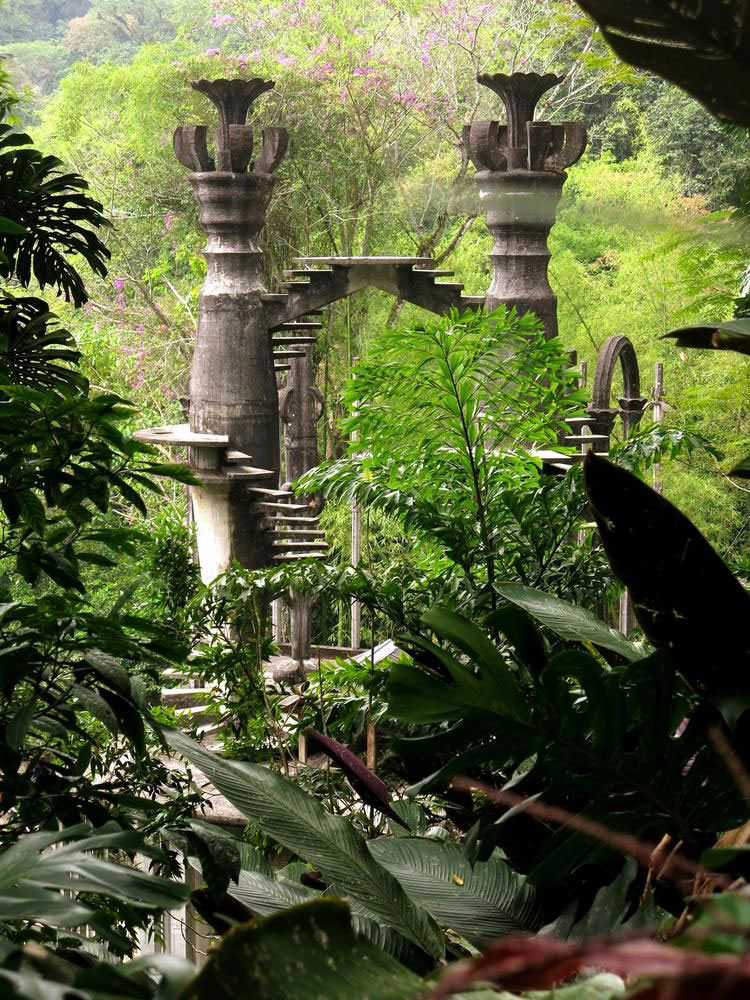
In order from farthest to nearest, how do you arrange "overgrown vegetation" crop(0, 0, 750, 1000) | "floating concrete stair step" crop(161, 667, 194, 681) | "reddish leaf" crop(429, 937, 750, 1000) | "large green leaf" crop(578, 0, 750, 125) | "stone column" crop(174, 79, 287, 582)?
"stone column" crop(174, 79, 287, 582)
"floating concrete stair step" crop(161, 667, 194, 681)
"large green leaf" crop(578, 0, 750, 125)
"overgrown vegetation" crop(0, 0, 750, 1000)
"reddish leaf" crop(429, 937, 750, 1000)

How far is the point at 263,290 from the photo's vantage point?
4387 mm

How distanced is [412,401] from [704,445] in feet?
1.67

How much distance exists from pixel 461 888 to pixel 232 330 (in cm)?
371

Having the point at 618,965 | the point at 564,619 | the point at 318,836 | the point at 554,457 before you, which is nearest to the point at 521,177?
the point at 554,457

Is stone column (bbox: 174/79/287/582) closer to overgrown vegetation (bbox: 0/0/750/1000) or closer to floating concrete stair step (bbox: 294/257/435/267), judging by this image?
floating concrete stair step (bbox: 294/257/435/267)

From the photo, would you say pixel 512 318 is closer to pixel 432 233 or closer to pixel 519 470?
pixel 519 470

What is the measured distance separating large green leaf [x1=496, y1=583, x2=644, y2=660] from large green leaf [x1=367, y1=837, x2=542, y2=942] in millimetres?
168

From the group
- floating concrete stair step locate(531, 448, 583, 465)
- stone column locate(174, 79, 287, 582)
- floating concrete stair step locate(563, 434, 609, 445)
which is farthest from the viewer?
stone column locate(174, 79, 287, 582)

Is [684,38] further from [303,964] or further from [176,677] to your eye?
[176,677]

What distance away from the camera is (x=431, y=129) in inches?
306

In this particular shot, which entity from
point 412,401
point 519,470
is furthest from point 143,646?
point 519,470

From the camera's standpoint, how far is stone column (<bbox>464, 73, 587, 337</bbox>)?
3979 millimetres

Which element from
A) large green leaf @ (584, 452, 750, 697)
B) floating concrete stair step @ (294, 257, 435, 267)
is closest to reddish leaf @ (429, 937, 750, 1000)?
large green leaf @ (584, 452, 750, 697)

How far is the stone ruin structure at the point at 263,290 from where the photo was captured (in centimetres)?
401
